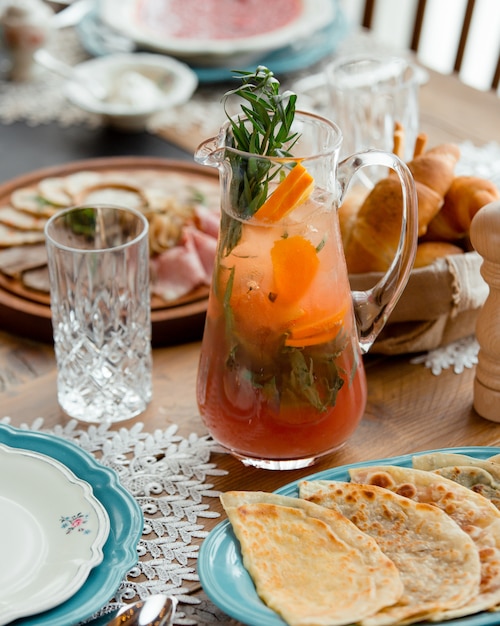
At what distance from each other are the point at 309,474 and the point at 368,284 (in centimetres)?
28

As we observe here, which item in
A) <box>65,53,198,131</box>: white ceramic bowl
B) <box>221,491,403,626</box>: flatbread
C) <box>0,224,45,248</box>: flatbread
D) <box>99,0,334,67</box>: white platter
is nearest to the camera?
<box>221,491,403,626</box>: flatbread

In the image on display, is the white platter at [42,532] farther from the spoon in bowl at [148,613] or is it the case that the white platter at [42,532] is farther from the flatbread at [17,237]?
the flatbread at [17,237]

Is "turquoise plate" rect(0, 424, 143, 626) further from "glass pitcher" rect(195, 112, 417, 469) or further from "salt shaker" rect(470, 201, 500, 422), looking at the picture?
"salt shaker" rect(470, 201, 500, 422)

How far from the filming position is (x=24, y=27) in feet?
6.40

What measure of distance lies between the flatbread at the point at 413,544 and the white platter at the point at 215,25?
4.24ft

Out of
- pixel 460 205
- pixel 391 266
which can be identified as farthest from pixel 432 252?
pixel 391 266

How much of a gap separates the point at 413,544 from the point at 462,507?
0.07 meters

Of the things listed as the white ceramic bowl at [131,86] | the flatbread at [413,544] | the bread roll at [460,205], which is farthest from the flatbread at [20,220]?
the flatbread at [413,544]

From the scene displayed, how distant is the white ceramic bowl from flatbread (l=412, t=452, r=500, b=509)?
1065 mm

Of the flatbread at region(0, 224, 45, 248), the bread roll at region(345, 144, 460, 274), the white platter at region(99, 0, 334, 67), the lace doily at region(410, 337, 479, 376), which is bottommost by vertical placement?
the flatbread at region(0, 224, 45, 248)

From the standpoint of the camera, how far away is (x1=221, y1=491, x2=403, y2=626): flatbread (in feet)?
2.41

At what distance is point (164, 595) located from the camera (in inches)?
30.8


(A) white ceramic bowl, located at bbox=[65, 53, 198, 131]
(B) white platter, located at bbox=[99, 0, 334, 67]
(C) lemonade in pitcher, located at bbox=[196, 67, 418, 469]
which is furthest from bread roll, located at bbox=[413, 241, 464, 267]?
(B) white platter, located at bbox=[99, 0, 334, 67]

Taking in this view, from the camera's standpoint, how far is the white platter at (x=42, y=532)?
780mm
